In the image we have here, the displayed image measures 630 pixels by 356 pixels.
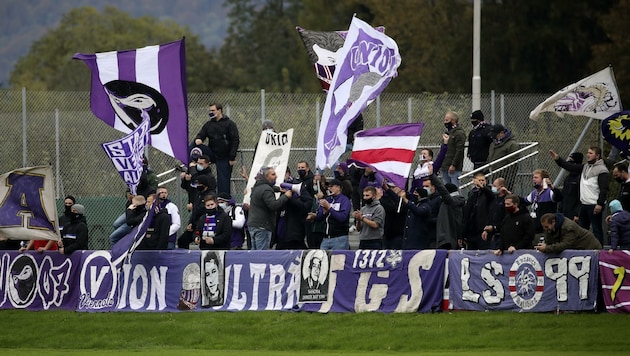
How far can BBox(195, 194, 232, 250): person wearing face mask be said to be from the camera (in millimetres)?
24203

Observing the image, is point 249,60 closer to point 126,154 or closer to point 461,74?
point 461,74

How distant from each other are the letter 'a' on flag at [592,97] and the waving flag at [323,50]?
414cm

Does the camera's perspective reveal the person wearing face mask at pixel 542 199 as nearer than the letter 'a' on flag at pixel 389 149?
No

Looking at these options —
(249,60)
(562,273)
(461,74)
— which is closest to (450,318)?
(562,273)

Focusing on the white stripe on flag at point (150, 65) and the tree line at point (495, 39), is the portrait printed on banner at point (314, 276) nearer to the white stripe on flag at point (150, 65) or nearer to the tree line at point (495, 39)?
the white stripe on flag at point (150, 65)

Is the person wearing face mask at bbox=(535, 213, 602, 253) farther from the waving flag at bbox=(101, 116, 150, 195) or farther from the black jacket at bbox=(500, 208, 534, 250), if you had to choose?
the waving flag at bbox=(101, 116, 150, 195)

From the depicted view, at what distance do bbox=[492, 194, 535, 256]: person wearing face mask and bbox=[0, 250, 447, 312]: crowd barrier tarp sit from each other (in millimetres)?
1063

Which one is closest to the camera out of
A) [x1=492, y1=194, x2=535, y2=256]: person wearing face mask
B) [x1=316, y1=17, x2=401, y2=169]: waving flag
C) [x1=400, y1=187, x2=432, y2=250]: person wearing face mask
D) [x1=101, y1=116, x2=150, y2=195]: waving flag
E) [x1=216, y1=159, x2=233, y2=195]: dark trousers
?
[x1=316, y1=17, x2=401, y2=169]: waving flag

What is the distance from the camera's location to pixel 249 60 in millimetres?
92688

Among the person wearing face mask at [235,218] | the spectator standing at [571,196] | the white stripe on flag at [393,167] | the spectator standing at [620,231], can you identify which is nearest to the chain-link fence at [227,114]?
the person wearing face mask at [235,218]

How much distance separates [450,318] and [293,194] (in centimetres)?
406

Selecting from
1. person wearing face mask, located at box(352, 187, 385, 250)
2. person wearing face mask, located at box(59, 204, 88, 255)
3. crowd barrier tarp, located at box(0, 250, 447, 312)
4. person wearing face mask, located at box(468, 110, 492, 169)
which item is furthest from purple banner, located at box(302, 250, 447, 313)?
person wearing face mask, located at box(59, 204, 88, 255)

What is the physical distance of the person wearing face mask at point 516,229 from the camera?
22.1m

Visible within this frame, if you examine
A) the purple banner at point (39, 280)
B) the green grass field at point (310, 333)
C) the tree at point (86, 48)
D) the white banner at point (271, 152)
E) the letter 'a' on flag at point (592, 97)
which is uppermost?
the tree at point (86, 48)
